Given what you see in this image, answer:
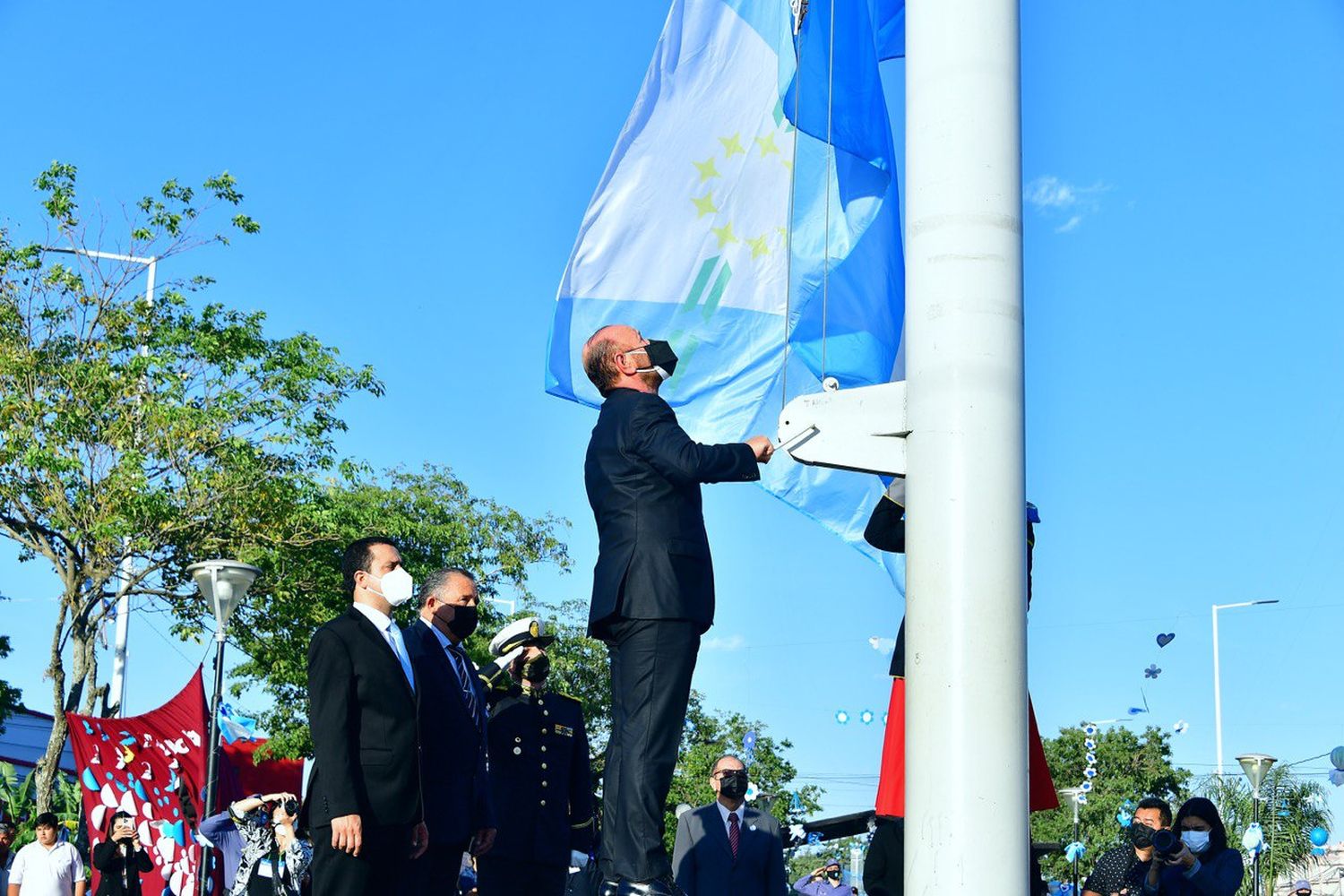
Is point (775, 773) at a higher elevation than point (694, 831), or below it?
higher

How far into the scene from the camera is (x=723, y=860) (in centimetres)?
1004

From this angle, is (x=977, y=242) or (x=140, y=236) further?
(x=140, y=236)

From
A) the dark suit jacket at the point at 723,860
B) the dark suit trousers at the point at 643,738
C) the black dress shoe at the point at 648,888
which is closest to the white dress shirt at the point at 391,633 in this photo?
the dark suit trousers at the point at 643,738

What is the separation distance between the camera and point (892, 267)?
6.93 metres

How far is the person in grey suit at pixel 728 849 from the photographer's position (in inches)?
395

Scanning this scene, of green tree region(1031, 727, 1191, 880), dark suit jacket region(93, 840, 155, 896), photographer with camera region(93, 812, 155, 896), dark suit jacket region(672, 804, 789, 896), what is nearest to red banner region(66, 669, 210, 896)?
photographer with camera region(93, 812, 155, 896)

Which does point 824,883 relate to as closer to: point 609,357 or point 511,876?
point 511,876

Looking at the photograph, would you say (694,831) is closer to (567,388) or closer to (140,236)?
(567,388)

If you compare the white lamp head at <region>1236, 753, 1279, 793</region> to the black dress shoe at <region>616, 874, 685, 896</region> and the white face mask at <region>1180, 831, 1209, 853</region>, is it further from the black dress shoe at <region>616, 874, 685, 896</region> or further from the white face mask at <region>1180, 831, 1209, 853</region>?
the black dress shoe at <region>616, 874, 685, 896</region>

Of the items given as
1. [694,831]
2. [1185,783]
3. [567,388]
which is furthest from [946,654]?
[1185,783]

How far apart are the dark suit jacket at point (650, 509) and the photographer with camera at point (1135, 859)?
185 inches

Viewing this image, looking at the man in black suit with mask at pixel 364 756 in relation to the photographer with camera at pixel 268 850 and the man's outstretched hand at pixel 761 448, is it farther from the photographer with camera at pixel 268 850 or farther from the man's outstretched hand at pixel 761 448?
the photographer with camera at pixel 268 850

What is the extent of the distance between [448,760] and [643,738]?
1587mm

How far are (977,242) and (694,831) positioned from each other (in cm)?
697
